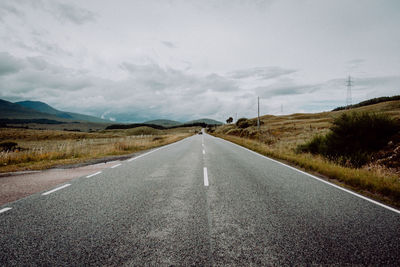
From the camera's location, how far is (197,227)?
325 centimetres

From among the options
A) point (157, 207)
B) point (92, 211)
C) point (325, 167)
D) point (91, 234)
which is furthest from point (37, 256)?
point (325, 167)

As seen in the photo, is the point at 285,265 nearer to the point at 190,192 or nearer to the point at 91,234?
the point at 91,234

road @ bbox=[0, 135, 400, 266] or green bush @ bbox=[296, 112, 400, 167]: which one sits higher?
green bush @ bbox=[296, 112, 400, 167]

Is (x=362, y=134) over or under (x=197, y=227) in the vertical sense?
over

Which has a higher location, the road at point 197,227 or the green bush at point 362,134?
the green bush at point 362,134

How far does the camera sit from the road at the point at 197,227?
97.8 inches

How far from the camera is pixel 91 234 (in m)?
3.01

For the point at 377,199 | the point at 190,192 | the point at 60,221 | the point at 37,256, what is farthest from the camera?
the point at 190,192

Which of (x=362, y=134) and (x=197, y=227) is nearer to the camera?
(x=197, y=227)

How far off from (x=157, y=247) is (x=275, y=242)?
1688mm

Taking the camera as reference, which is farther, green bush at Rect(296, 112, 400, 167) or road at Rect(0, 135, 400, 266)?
green bush at Rect(296, 112, 400, 167)

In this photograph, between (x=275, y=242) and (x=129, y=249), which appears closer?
(x=129, y=249)

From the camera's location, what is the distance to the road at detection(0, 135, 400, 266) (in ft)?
8.15

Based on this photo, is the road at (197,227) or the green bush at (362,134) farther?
the green bush at (362,134)
